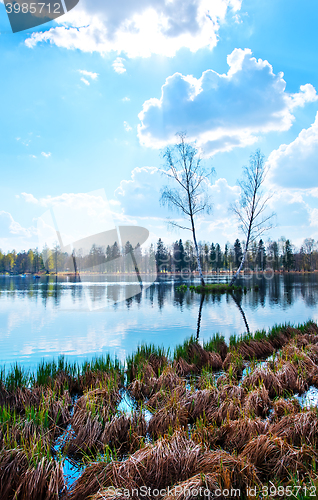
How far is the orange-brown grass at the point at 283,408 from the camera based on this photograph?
4536mm

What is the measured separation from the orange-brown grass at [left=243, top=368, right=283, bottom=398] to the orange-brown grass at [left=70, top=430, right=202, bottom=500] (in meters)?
2.64

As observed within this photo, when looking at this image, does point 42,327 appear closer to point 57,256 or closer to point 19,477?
point 19,477

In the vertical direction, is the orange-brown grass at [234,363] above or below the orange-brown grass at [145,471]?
below

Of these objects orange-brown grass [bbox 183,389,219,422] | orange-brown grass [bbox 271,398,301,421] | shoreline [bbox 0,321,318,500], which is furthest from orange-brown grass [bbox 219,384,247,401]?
orange-brown grass [bbox 271,398,301,421]

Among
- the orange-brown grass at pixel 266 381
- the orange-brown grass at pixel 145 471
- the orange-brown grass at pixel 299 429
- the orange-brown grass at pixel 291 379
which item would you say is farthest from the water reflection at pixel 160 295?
the orange-brown grass at pixel 145 471

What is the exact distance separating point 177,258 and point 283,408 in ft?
308

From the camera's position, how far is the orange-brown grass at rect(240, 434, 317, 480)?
10.7 feet

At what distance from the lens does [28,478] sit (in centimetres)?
304

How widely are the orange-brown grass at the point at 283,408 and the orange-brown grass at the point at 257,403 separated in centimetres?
19

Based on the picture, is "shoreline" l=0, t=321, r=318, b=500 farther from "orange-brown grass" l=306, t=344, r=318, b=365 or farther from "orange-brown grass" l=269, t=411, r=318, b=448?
"orange-brown grass" l=306, t=344, r=318, b=365

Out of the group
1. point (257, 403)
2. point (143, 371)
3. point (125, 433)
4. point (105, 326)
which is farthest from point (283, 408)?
point (105, 326)

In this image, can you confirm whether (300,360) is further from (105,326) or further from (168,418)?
(105,326)

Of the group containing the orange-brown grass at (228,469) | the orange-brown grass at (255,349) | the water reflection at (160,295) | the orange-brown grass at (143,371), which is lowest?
the water reflection at (160,295)

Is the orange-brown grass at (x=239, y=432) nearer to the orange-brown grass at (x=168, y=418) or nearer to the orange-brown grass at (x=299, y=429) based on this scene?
the orange-brown grass at (x=299, y=429)
